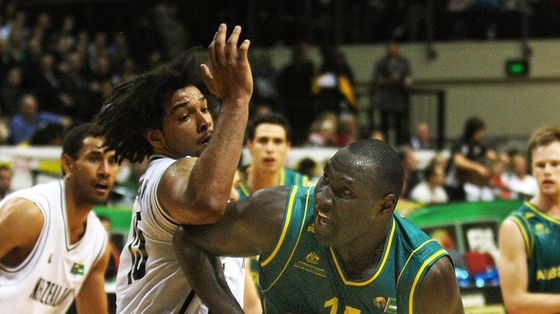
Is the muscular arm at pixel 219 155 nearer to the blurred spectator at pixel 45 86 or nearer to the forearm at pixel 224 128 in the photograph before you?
the forearm at pixel 224 128

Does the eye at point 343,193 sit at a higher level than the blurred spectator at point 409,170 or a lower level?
higher

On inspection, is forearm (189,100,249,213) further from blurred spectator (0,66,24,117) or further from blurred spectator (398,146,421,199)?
blurred spectator (0,66,24,117)

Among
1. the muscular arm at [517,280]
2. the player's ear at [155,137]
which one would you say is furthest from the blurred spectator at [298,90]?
the player's ear at [155,137]

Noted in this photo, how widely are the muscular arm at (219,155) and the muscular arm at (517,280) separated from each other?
235 centimetres

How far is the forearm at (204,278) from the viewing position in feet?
10.6

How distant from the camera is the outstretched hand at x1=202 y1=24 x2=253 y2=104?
315 cm

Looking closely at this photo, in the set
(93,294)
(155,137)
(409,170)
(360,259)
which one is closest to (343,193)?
(360,259)

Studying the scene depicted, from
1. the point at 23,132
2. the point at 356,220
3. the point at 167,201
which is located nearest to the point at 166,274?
the point at 167,201

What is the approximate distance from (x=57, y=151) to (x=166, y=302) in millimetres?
6370

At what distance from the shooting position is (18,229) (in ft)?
14.6

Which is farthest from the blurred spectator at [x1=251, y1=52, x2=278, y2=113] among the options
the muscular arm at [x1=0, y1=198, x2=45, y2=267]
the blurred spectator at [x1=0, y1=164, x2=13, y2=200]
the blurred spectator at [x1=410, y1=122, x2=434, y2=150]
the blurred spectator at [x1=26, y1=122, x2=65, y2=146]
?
the muscular arm at [x1=0, y1=198, x2=45, y2=267]

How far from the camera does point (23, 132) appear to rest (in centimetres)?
1109

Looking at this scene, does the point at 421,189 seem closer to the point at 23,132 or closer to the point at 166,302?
the point at 23,132

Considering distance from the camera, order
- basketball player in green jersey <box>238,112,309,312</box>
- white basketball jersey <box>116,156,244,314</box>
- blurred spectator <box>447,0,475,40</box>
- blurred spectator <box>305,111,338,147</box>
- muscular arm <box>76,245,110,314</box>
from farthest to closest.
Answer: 1. blurred spectator <box>447,0,475,40</box>
2. blurred spectator <box>305,111,338,147</box>
3. basketball player in green jersey <box>238,112,309,312</box>
4. muscular arm <box>76,245,110,314</box>
5. white basketball jersey <box>116,156,244,314</box>
